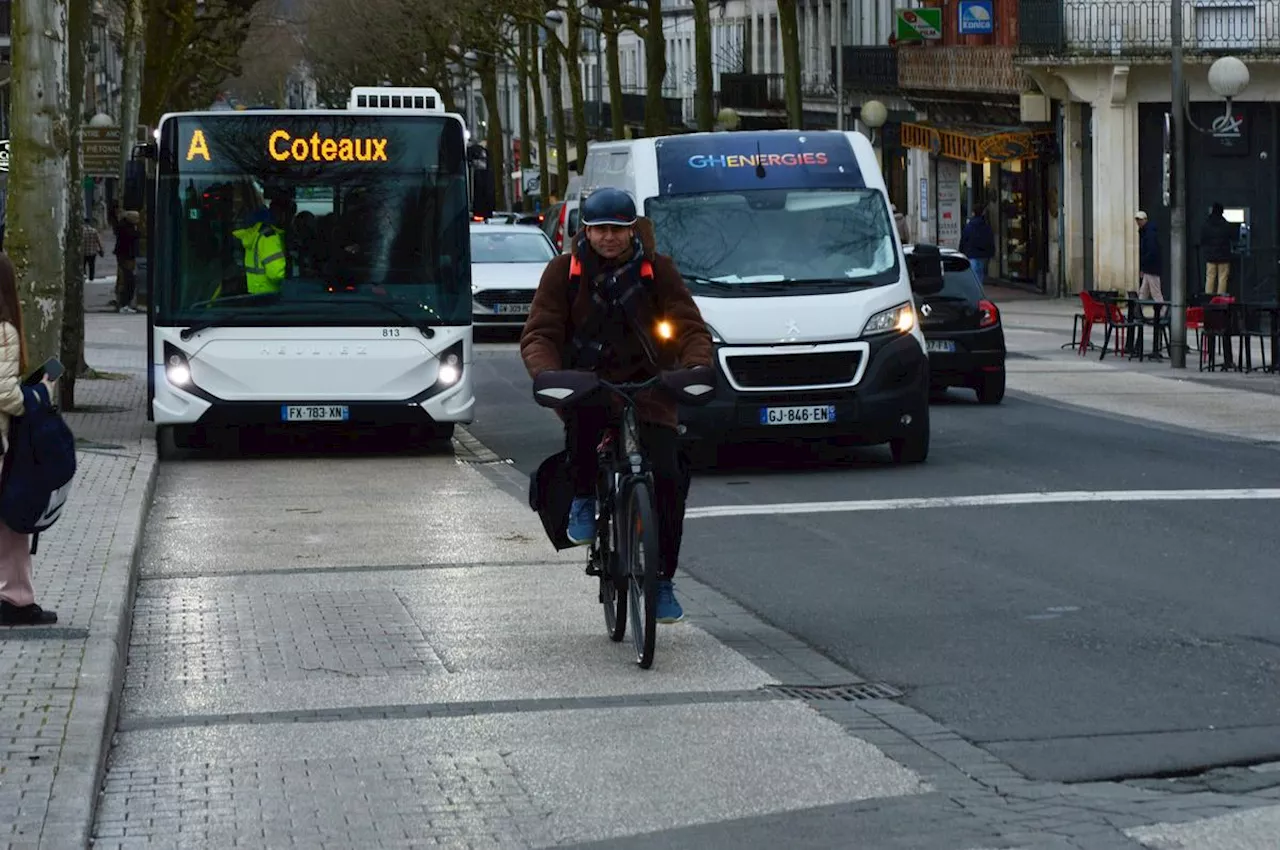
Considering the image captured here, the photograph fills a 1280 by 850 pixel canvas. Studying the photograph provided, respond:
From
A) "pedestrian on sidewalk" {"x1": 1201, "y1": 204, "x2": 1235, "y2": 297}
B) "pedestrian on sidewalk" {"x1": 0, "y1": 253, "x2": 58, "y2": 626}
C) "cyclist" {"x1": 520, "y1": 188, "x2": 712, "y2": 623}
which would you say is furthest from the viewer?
"pedestrian on sidewalk" {"x1": 1201, "y1": 204, "x2": 1235, "y2": 297}

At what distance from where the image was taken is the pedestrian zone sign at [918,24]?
57469 mm

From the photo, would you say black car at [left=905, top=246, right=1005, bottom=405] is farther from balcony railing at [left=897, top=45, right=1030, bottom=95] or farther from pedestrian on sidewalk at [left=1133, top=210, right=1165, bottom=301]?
balcony railing at [left=897, top=45, right=1030, bottom=95]

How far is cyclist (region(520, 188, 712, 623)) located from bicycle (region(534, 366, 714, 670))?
Answer: 0.09m

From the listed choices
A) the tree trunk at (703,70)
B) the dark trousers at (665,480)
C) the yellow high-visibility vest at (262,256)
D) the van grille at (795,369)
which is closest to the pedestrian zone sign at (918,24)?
the tree trunk at (703,70)

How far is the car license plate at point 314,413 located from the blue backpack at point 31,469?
9.92 metres

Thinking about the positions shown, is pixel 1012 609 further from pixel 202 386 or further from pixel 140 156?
pixel 140 156

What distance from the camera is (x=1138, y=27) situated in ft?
159

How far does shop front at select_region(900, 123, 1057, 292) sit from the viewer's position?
52.5 meters

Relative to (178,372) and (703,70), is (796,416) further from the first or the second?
(703,70)

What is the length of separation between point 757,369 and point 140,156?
5.93 meters

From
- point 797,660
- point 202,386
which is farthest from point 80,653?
point 202,386

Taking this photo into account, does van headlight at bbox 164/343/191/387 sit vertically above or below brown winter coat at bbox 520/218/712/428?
below

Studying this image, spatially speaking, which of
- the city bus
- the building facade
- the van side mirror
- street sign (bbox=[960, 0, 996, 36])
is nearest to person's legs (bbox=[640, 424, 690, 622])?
the van side mirror

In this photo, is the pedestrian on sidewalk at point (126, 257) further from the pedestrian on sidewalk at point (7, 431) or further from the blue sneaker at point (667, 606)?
the blue sneaker at point (667, 606)
